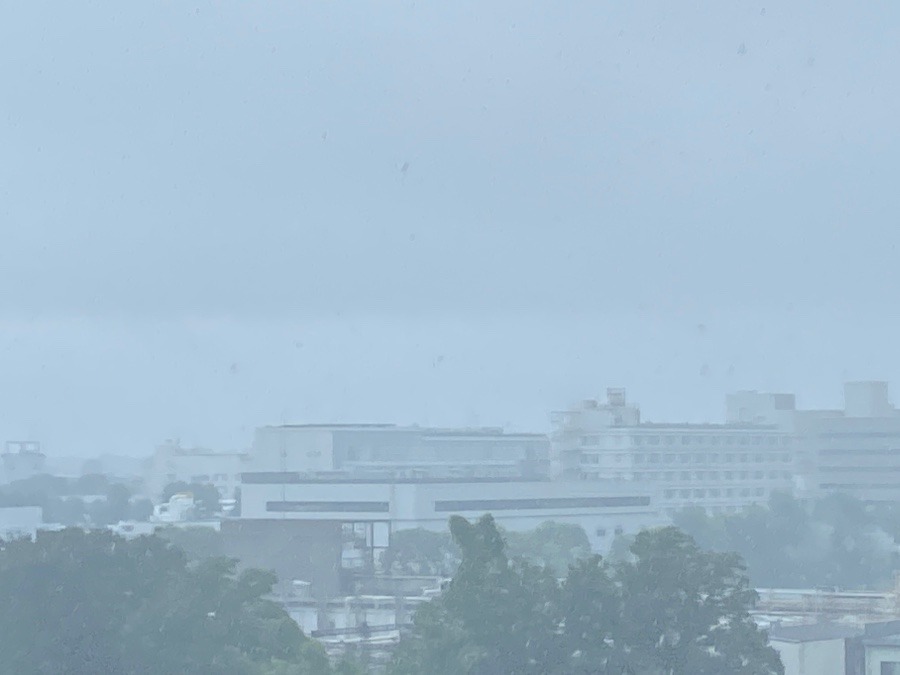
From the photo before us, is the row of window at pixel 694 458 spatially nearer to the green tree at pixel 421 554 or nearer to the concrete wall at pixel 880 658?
the green tree at pixel 421 554

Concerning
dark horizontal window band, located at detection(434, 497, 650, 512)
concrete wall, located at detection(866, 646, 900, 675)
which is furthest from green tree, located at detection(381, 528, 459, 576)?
concrete wall, located at detection(866, 646, 900, 675)

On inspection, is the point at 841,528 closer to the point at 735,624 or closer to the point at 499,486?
the point at 499,486

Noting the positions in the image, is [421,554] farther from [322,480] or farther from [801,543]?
[801,543]

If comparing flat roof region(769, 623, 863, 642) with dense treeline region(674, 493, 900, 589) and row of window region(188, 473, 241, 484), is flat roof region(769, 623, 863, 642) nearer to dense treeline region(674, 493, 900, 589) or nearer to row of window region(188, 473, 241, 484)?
dense treeline region(674, 493, 900, 589)

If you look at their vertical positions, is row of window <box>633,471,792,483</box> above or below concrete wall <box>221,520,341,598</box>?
above

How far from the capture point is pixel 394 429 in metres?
86.6

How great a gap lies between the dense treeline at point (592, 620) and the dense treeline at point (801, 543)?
38267mm

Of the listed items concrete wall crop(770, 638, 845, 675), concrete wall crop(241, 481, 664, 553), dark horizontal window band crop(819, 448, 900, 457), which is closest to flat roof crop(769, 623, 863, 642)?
concrete wall crop(770, 638, 845, 675)

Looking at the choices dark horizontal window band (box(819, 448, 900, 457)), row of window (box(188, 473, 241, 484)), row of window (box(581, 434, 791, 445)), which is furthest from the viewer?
row of window (box(188, 473, 241, 484))

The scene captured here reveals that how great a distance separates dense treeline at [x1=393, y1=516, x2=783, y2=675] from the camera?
1741cm

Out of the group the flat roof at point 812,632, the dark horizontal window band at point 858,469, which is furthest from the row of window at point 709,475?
the flat roof at point 812,632

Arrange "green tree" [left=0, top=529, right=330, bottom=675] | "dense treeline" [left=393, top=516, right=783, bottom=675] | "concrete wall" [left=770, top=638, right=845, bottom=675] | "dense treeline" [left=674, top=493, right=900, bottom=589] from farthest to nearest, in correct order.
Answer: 1. "dense treeline" [left=674, top=493, right=900, bottom=589]
2. "concrete wall" [left=770, top=638, right=845, bottom=675]
3. "dense treeline" [left=393, top=516, right=783, bottom=675]
4. "green tree" [left=0, top=529, right=330, bottom=675]

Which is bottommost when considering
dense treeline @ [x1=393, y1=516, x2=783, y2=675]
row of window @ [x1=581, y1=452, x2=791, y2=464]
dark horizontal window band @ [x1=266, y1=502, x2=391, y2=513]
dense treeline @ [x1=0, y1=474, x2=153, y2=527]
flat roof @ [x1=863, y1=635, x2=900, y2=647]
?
flat roof @ [x1=863, y1=635, x2=900, y2=647]

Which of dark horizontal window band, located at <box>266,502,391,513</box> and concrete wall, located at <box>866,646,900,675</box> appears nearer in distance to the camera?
concrete wall, located at <box>866,646,900,675</box>
